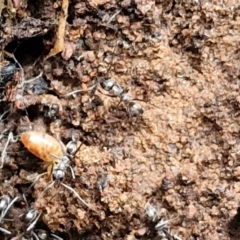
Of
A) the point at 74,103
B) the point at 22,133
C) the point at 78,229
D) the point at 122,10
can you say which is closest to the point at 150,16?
the point at 122,10

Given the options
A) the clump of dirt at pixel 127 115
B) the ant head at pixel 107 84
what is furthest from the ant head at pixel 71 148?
the ant head at pixel 107 84

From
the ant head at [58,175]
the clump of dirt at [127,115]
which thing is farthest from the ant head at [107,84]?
the ant head at [58,175]

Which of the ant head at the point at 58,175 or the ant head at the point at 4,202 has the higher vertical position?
the ant head at the point at 58,175

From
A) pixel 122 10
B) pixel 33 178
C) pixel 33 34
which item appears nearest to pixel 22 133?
pixel 33 178

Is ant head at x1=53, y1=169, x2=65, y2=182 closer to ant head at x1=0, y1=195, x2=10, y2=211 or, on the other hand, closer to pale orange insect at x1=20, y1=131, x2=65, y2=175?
pale orange insect at x1=20, y1=131, x2=65, y2=175

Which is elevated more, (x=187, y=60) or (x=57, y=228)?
(x=187, y=60)

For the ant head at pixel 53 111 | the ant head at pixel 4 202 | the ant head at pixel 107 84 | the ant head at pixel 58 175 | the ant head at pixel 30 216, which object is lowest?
the ant head at pixel 30 216

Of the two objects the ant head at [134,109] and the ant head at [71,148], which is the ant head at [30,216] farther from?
the ant head at [134,109]

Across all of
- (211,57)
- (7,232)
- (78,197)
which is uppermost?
(211,57)

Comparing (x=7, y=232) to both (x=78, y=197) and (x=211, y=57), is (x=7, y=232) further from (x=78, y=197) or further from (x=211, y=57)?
(x=211, y=57)
